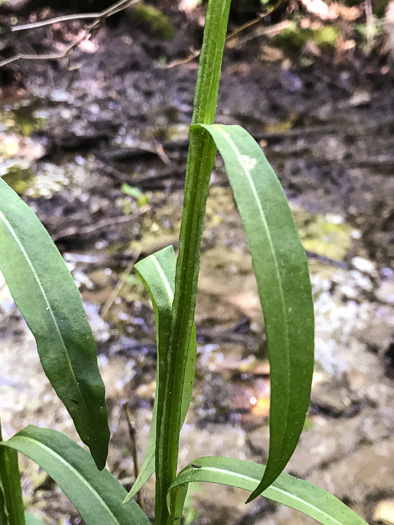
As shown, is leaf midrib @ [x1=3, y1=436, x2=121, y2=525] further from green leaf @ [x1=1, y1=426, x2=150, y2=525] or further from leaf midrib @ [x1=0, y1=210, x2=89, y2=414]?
leaf midrib @ [x1=0, y1=210, x2=89, y2=414]

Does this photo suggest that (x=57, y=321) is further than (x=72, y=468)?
No

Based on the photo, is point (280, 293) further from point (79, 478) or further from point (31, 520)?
point (31, 520)

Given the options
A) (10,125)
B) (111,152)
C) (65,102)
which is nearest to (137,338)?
(111,152)

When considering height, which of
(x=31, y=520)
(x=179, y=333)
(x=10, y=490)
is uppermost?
(x=179, y=333)

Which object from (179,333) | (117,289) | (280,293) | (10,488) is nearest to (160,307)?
(179,333)

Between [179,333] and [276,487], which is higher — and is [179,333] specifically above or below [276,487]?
above

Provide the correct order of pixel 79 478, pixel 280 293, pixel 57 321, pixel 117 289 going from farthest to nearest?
1. pixel 117 289
2. pixel 79 478
3. pixel 57 321
4. pixel 280 293

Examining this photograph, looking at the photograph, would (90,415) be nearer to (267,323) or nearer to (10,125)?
(267,323)

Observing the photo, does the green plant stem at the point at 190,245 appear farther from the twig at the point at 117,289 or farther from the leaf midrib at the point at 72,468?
the twig at the point at 117,289
